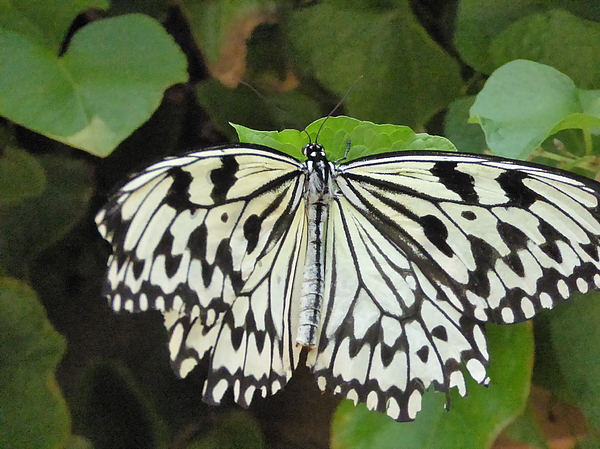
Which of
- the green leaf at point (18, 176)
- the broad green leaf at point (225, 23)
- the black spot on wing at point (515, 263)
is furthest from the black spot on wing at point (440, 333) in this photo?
the green leaf at point (18, 176)

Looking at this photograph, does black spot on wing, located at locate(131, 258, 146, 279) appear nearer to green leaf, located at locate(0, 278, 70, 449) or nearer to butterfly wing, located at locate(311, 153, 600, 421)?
butterfly wing, located at locate(311, 153, 600, 421)

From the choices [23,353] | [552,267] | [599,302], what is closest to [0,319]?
[23,353]

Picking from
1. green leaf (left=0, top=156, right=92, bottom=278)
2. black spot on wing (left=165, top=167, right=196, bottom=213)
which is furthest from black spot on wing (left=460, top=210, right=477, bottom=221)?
green leaf (left=0, top=156, right=92, bottom=278)

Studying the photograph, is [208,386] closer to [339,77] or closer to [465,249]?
[465,249]

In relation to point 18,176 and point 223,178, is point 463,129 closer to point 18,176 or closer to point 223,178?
point 223,178

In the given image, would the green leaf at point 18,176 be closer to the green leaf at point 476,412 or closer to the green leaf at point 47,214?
the green leaf at point 47,214

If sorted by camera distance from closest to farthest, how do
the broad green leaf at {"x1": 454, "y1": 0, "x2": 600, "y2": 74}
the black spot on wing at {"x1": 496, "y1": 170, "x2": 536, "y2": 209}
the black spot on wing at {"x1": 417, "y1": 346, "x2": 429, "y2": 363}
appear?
1. the black spot on wing at {"x1": 496, "y1": 170, "x2": 536, "y2": 209}
2. the black spot on wing at {"x1": 417, "y1": 346, "x2": 429, "y2": 363}
3. the broad green leaf at {"x1": 454, "y1": 0, "x2": 600, "y2": 74}
